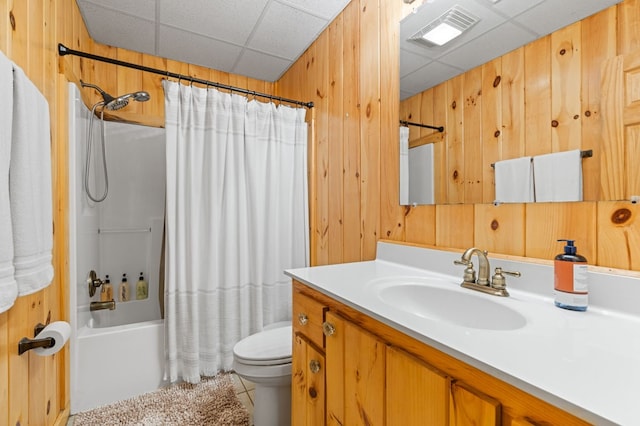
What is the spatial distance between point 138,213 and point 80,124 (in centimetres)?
81

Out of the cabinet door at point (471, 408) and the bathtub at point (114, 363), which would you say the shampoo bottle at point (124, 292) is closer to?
the bathtub at point (114, 363)

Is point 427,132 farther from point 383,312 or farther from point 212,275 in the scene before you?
point 212,275

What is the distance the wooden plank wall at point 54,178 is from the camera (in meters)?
0.93

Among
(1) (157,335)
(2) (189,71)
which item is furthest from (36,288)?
(2) (189,71)

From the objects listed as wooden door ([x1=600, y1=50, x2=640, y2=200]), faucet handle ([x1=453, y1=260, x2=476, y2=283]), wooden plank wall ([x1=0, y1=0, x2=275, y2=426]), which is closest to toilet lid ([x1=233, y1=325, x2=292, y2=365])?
wooden plank wall ([x1=0, y1=0, x2=275, y2=426])

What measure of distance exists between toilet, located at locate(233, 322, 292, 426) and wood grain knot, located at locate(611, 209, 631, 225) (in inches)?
49.5

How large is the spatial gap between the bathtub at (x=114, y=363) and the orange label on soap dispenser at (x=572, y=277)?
190cm

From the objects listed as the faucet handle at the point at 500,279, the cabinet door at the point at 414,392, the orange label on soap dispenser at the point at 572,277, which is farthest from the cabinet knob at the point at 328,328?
the orange label on soap dispenser at the point at 572,277

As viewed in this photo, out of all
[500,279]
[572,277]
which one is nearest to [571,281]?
[572,277]

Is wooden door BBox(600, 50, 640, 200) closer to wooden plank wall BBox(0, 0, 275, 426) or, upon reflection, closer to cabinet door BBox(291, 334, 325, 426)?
cabinet door BBox(291, 334, 325, 426)

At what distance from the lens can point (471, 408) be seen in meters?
0.54

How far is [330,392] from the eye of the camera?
0.94m

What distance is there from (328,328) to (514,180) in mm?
779

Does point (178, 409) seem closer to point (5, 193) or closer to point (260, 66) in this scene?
point (5, 193)
